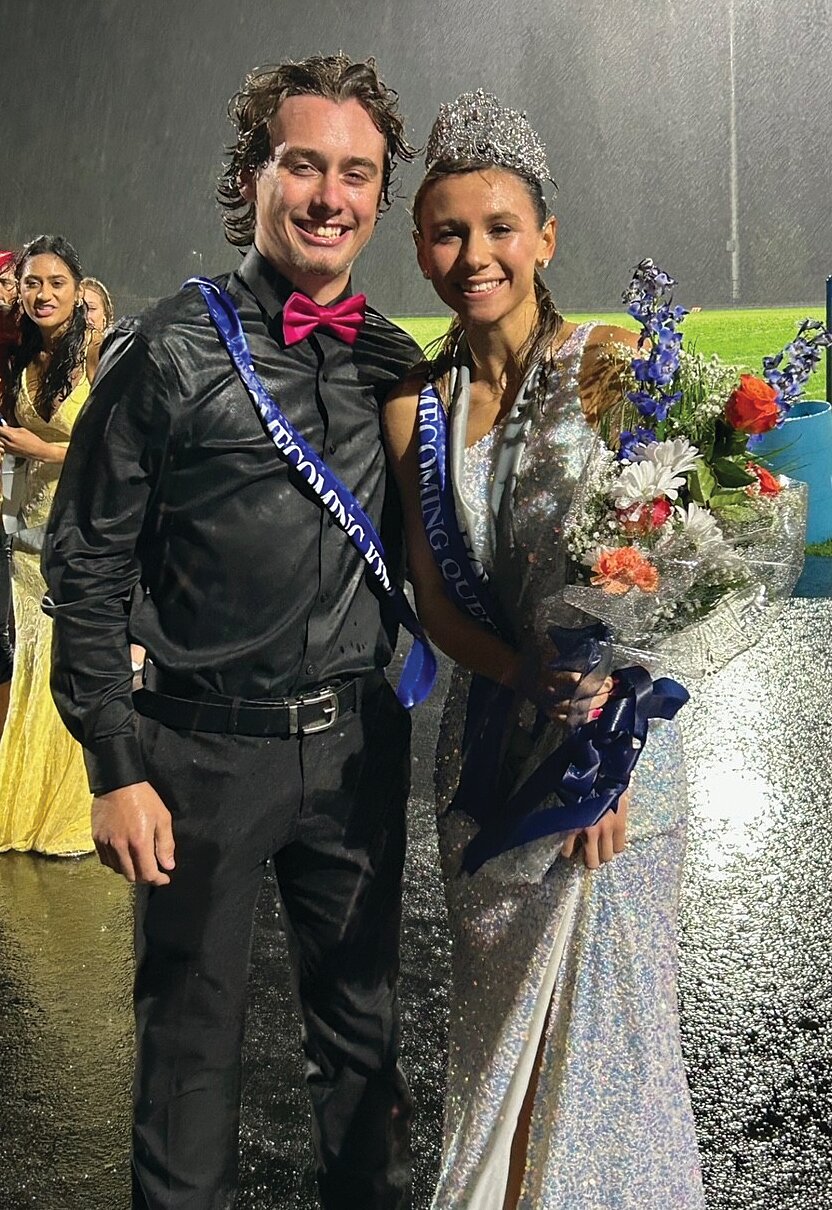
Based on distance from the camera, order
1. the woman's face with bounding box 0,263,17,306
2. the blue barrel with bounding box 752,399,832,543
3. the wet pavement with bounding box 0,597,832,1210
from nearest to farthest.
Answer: the wet pavement with bounding box 0,597,832,1210 → the woman's face with bounding box 0,263,17,306 → the blue barrel with bounding box 752,399,832,543

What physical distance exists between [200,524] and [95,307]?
286 centimetres

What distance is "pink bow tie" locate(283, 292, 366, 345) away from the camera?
2033mm

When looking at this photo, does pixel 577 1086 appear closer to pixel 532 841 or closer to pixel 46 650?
pixel 532 841

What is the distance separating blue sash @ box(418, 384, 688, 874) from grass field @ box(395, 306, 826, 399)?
7.55 m

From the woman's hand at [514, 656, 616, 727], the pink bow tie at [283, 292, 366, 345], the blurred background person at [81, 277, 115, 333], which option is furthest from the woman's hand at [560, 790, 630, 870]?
the blurred background person at [81, 277, 115, 333]

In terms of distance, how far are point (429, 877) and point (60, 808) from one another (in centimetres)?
115

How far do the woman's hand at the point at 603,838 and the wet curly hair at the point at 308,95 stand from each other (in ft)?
3.29

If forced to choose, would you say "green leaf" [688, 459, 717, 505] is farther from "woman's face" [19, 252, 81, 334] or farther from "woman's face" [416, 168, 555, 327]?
"woman's face" [19, 252, 81, 334]

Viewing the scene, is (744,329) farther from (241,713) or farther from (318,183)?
(241,713)

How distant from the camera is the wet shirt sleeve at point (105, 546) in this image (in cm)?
196

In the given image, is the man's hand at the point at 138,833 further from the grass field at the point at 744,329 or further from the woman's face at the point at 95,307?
the grass field at the point at 744,329

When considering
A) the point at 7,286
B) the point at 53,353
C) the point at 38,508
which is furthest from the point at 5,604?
the point at 7,286

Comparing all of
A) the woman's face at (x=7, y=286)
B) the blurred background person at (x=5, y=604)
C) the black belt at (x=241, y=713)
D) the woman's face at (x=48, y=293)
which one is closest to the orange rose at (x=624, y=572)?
the black belt at (x=241, y=713)

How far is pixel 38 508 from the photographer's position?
4.32 metres
